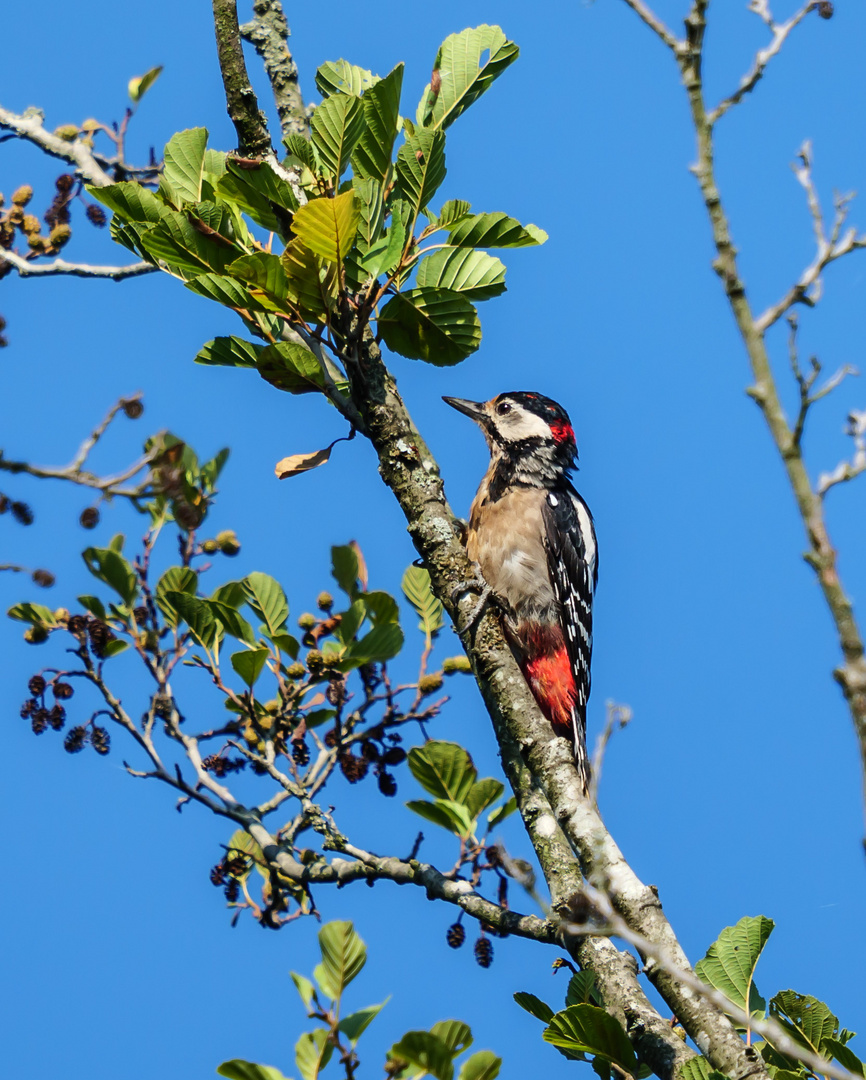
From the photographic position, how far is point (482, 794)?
399 centimetres

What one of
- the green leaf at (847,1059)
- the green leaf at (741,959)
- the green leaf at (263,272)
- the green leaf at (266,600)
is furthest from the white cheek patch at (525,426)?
the green leaf at (847,1059)

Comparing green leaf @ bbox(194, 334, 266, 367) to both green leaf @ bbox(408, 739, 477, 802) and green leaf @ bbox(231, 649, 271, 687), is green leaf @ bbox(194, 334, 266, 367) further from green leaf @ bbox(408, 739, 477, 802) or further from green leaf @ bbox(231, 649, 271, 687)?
green leaf @ bbox(408, 739, 477, 802)

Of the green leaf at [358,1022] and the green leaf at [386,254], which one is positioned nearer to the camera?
the green leaf at [358,1022]

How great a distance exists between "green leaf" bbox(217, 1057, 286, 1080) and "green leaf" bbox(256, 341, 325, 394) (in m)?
1.93

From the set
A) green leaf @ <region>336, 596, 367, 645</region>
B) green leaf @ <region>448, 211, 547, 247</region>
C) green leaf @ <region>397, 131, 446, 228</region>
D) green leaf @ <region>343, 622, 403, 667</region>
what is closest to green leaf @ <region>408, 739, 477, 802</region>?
green leaf @ <region>343, 622, 403, 667</region>

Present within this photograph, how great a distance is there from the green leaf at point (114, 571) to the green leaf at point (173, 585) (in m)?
0.15

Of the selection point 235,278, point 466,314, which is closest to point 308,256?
point 235,278

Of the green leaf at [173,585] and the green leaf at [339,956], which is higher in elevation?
the green leaf at [173,585]

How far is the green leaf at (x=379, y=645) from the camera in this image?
4102 mm

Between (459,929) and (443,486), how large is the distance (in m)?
1.51

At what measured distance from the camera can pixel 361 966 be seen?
115 inches

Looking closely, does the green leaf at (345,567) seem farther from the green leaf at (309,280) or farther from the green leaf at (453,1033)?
the green leaf at (453,1033)

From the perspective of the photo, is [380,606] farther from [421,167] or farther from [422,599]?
[421,167]

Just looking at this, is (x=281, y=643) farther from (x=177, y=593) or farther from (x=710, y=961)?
(x=710, y=961)
